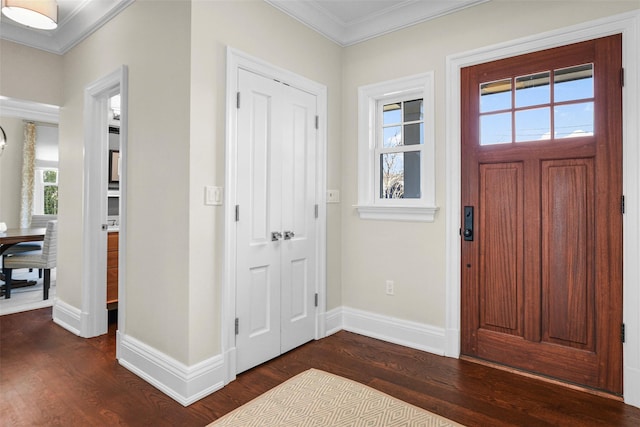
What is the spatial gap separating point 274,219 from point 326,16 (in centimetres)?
177

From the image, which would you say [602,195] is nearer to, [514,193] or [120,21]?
[514,193]

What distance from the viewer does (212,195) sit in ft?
7.48

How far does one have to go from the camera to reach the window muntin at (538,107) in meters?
2.33

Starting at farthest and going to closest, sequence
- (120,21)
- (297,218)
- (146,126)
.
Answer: (297,218)
(120,21)
(146,126)

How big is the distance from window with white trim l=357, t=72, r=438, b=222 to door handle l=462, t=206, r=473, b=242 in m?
0.23

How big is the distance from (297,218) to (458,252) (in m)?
1.28

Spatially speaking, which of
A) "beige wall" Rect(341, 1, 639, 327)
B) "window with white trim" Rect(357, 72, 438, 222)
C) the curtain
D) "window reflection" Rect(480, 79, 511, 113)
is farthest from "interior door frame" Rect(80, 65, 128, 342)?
the curtain

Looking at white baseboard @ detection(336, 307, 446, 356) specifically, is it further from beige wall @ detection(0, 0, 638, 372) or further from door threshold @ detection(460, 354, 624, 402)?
door threshold @ detection(460, 354, 624, 402)

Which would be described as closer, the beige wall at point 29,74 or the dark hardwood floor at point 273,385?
the dark hardwood floor at point 273,385

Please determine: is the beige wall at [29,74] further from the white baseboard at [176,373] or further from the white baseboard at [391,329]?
the white baseboard at [391,329]

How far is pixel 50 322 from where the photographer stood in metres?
3.54

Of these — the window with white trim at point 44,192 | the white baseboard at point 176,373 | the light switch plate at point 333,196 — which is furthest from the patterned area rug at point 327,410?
the window with white trim at point 44,192

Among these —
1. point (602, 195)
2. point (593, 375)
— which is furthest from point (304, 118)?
point (593, 375)

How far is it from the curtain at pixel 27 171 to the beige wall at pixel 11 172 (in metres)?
0.06
